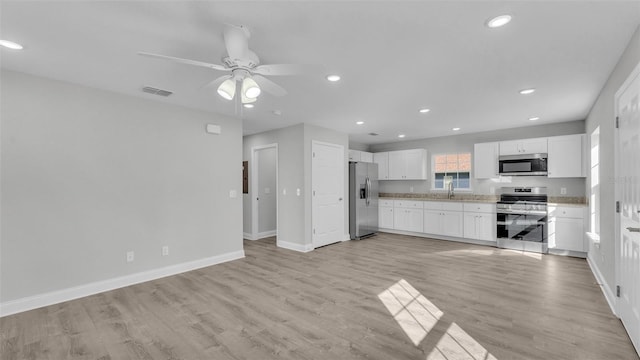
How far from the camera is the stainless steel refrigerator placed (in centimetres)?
645

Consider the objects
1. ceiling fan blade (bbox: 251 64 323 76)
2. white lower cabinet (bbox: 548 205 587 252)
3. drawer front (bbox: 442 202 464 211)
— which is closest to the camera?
ceiling fan blade (bbox: 251 64 323 76)

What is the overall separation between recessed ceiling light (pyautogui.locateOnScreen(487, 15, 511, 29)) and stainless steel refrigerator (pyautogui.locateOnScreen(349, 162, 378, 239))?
451 cm

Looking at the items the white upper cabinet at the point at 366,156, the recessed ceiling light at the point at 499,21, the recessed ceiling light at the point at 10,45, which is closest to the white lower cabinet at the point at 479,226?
the white upper cabinet at the point at 366,156

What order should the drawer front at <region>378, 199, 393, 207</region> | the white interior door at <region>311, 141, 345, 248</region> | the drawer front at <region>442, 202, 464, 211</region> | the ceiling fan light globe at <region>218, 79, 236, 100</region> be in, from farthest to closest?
the drawer front at <region>378, 199, 393, 207</region>, the drawer front at <region>442, 202, 464, 211</region>, the white interior door at <region>311, 141, 345, 248</region>, the ceiling fan light globe at <region>218, 79, 236, 100</region>

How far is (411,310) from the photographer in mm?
2893

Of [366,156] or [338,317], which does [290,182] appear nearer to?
[366,156]

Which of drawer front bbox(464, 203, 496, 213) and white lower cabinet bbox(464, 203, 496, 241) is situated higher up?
drawer front bbox(464, 203, 496, 213)

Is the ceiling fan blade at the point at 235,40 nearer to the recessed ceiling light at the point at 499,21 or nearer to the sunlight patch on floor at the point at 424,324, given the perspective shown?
the recessed ceiling light at the point at 499,21

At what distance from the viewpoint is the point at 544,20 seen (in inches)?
78.3

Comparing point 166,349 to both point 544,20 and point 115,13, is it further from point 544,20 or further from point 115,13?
point 544,20

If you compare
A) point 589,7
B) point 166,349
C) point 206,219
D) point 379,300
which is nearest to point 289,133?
point 206,219

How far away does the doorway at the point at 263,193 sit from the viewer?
6402mm

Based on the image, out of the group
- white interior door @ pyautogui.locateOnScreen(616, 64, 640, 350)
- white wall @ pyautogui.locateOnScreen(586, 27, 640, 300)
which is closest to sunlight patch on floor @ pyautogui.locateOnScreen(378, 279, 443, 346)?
white interior door @ pyautogui.locateOnScreen(616, 64, 640, 350)

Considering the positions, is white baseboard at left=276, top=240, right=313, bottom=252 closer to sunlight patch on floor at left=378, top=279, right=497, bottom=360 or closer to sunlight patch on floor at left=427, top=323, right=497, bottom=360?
sunlight patch on floor at left=378, top=279, right=497, bottom=360
